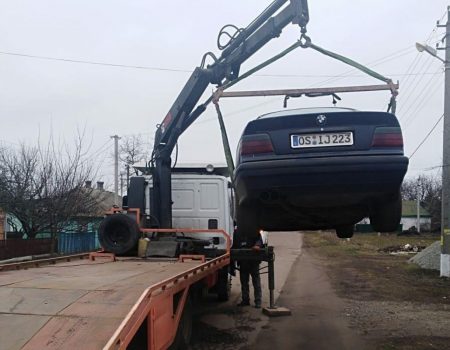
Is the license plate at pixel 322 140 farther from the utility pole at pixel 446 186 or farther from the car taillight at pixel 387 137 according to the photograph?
the utility pole at pixel 446 186

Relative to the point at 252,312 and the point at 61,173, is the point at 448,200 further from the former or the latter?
the point at 61,173

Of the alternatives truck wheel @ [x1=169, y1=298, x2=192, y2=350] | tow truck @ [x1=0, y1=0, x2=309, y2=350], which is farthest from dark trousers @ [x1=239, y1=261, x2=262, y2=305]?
truck wheel @ [x1=169, y1=298, x2=192, y2=350]

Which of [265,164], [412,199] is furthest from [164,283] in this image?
[412,199]

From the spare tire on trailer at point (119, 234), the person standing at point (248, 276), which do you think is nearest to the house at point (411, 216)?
the person standing at point (248, 276)

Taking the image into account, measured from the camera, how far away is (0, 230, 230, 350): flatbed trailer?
3.68 m

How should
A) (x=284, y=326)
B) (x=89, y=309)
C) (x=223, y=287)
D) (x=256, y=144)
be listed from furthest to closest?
1. (x=223, y=287)
2. (x=284, y=326)
3. (x=256, y=144)
4. (x=89, y=309)

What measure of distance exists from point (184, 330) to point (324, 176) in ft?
8.76

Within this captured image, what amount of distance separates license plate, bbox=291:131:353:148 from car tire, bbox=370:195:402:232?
3.25 feet

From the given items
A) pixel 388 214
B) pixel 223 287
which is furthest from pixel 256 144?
pixel 223 287

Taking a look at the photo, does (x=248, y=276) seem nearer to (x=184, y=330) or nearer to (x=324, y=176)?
(x=184, y=330)

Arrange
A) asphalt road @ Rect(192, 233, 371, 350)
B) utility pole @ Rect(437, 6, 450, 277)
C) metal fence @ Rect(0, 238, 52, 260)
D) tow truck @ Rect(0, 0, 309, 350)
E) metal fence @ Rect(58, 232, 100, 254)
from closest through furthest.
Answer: tow truck @ Rect(0, 0, 309, 350) < asphalt road @ Rect(192, 233, 371, 350) < utility pole @ Rect(437, 6, 450, 277) < metal fence @ Rect(0, 238, 52, 260) < metal fence @ Rect(58, 232, 100, 254)

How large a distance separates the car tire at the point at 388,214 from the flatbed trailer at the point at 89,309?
220 centimetres

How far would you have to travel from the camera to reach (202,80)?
32.5 ft

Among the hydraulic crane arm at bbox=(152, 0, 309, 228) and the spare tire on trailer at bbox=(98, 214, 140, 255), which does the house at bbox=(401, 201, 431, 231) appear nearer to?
the hydraulic crane arm at bbox=(152, 0, 309, 228)
